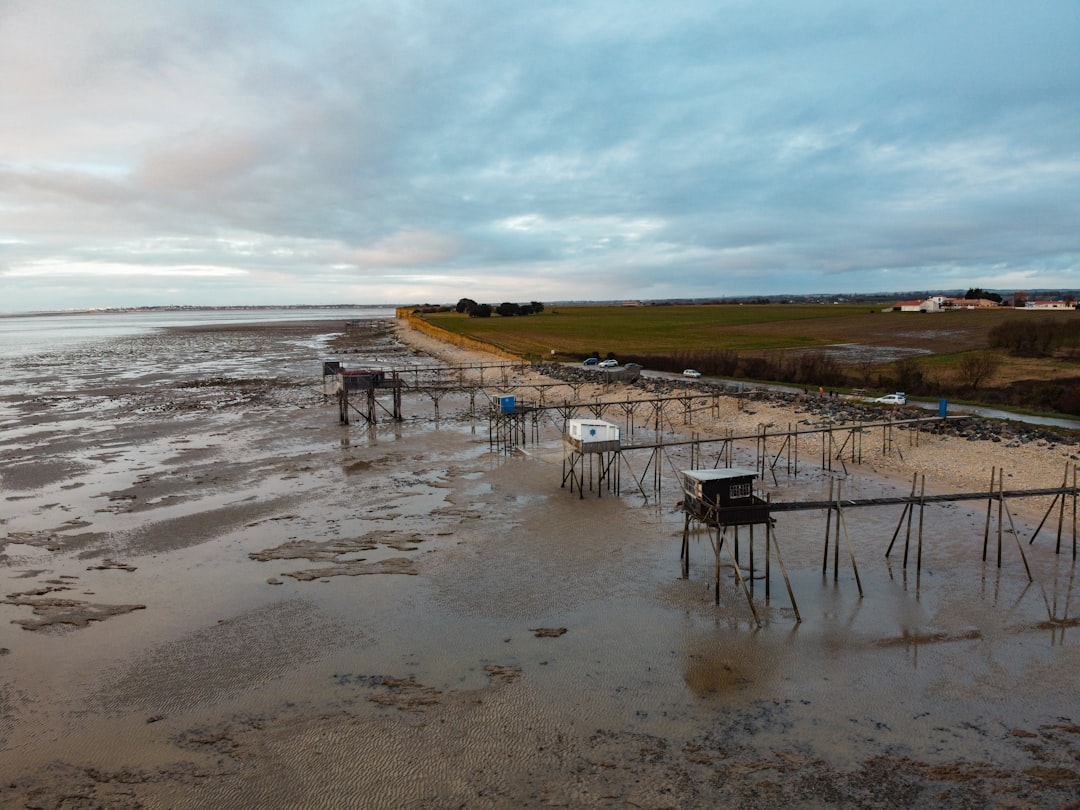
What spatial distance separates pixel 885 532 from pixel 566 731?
1400 cm

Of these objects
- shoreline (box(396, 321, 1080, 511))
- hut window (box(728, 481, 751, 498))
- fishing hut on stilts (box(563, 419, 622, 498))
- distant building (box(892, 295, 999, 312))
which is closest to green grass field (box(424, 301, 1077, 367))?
distant building (box(892, 295, 999, 312))

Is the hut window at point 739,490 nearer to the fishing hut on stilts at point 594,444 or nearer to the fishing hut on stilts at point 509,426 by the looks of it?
the fishing hut on stilts at point 594,444

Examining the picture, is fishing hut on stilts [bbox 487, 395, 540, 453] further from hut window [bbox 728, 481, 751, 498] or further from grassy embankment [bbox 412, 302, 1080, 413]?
grassy embankment [bbox 412, 302, 1080, 413]

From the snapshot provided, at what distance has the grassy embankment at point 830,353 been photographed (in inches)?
1662

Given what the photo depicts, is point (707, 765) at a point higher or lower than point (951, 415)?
lower

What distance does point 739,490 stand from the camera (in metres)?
16.1

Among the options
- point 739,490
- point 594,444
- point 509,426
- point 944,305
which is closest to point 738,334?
point 509,426

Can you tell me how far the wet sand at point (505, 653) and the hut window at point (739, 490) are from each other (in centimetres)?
257

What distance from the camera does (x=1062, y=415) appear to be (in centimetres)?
3344

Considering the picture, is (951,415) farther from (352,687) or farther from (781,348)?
(781,348)

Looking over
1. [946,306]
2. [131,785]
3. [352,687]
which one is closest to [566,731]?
[352,687]

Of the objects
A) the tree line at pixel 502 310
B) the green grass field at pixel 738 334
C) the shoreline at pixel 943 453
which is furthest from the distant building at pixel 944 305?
the shoreline at pixel 943 453

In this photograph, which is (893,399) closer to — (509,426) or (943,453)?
(943,453)

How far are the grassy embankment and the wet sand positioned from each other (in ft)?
53.8
